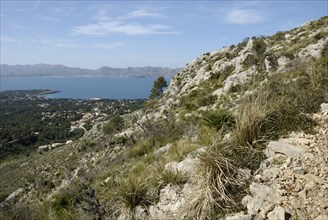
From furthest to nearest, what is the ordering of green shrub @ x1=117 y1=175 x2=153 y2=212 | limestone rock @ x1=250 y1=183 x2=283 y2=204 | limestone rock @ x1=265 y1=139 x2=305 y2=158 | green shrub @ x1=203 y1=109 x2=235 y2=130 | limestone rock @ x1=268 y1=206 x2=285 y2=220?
green shrub @ x1=203 y1=109 x2=235 y2=130 < green shrub @ x1=117 y1=175 x2=153 y2=212 < limestone rock @ x1=265 y1=139 x2=305 y2=158 < limestone rock @ x1=250 y1=183 x2=283 y2=204 < limestone rock @ x1=268 y1=206 x2=285 y2=220

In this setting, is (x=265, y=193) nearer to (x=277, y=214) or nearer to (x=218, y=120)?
(x=277, y=214)

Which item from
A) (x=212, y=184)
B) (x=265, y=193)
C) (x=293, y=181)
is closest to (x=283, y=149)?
(x=293, y=181)

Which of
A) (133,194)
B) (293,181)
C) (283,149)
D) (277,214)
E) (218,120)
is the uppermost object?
(218,120)

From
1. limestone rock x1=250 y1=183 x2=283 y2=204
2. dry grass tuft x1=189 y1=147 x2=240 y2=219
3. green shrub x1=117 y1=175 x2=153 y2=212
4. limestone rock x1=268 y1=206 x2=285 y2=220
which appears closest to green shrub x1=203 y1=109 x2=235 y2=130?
dry grass tuft x1=189 y1=147 x2=240 y2=219

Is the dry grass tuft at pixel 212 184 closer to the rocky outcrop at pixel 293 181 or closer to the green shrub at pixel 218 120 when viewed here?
the rocky outcrop at pixel 293 181

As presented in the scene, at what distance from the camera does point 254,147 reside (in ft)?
16.4

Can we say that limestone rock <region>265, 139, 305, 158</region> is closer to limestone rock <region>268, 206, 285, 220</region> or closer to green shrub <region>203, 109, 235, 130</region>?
limestone rock <region>268, 206, 285, 220</region>

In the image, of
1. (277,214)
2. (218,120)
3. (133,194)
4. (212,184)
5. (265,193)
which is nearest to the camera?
(277,214)

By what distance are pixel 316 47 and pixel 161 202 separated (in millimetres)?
13122

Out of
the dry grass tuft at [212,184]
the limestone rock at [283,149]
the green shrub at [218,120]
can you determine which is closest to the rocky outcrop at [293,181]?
the limestone rock at [283,149]

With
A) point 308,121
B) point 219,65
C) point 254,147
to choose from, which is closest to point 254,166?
point 254,147

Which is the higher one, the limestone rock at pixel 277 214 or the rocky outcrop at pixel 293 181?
the rocky outcrop at pixel 293 181

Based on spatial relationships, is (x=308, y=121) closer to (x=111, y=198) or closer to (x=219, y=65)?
(x=111, y=198)

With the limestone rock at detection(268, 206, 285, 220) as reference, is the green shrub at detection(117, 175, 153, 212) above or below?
below
